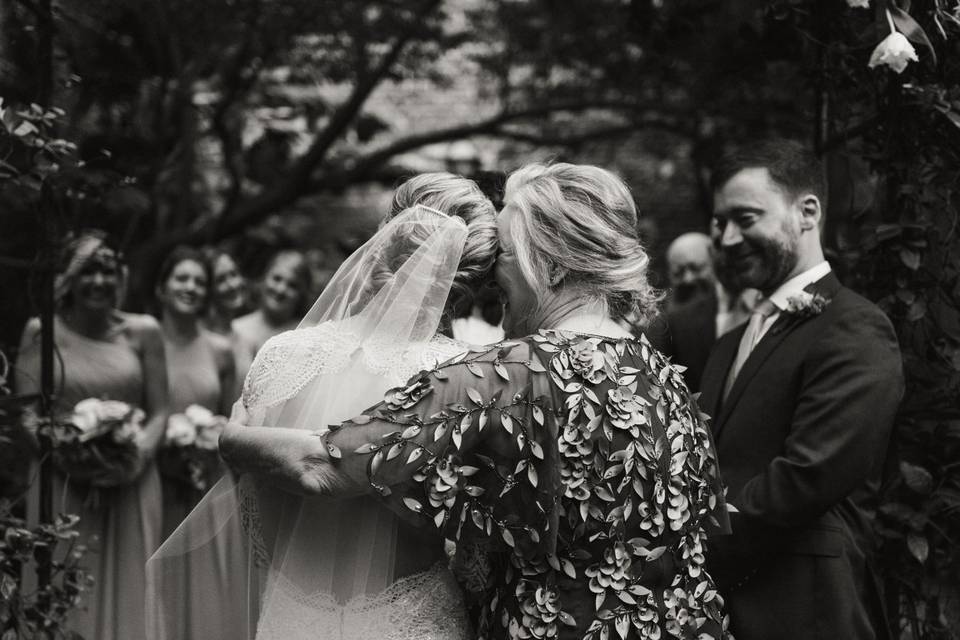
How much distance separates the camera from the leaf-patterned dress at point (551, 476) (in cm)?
253

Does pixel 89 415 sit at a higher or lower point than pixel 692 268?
lower

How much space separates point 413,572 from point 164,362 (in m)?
3.37

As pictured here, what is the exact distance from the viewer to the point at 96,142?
7.79 metres

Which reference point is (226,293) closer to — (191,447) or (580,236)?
(191,447)

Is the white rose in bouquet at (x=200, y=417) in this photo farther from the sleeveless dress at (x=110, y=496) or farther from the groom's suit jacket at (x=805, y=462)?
the groom's suit jacket at (x=805, y=462)

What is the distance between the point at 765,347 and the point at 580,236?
1092 mm

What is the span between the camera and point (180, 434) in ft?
18.9

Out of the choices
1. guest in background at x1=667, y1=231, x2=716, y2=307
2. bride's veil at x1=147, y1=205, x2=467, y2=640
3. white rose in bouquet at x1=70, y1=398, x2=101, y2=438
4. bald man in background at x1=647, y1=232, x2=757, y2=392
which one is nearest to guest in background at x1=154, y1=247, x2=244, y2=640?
white rose in bouquet at x1=70, y1=398, x2=101, y2=438

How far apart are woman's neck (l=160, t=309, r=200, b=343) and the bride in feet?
12.5

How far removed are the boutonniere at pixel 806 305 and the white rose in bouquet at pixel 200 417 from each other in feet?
11.1

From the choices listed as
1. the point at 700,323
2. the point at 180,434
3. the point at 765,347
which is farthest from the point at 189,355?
the point at 765,347

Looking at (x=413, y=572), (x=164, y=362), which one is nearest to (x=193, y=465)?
(x=164, y=362)

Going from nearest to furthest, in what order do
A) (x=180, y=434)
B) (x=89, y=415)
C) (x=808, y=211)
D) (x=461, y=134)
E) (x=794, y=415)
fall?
(x=794, y=415), (x=808, y=211), (x=89, y=415), (x=180, y=434), (x=461, y=134)

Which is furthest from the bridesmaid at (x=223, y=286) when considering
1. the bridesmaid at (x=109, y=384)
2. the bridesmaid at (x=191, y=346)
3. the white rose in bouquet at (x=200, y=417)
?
the bridesmaid at (x=109, y=384)
